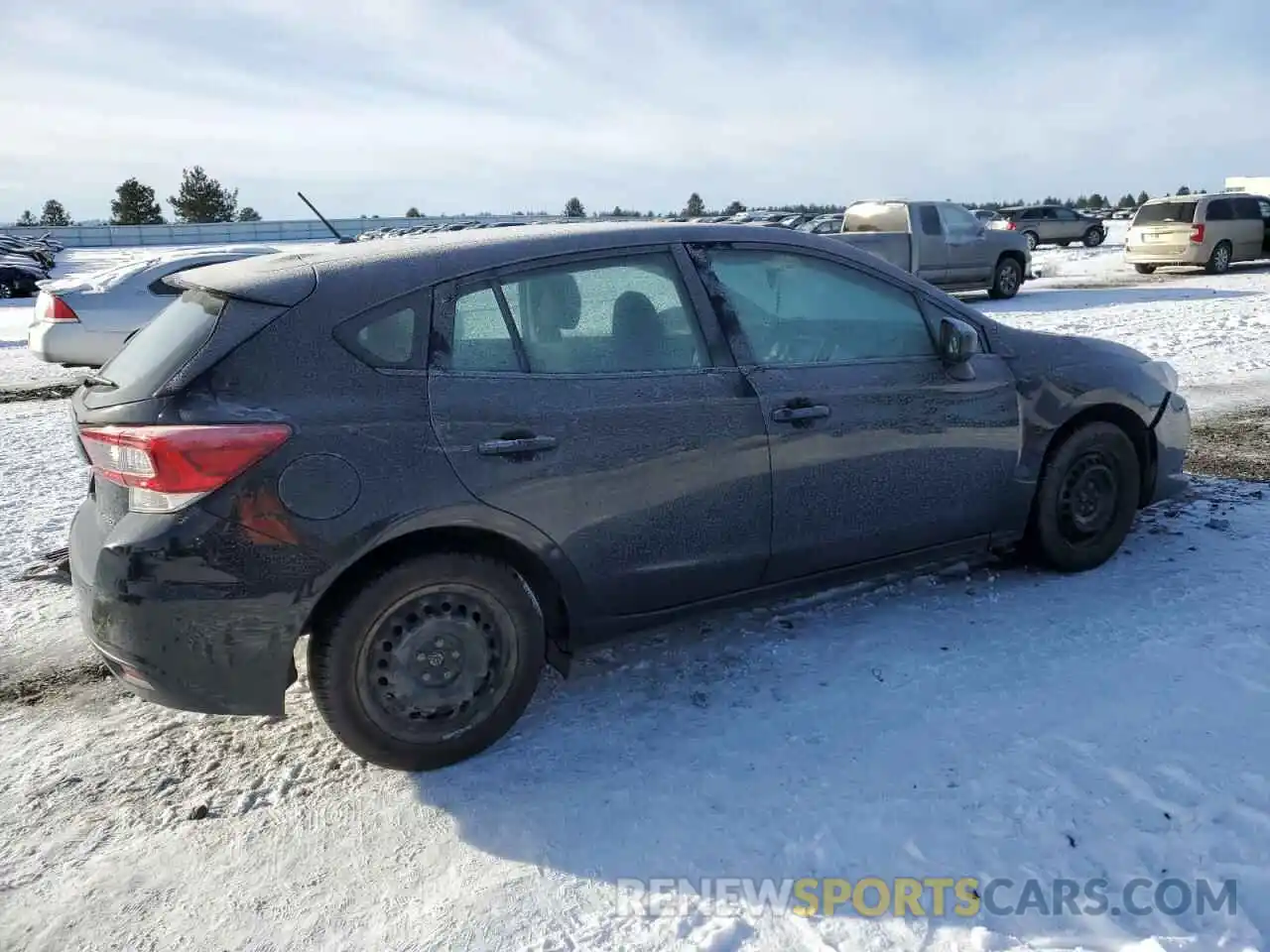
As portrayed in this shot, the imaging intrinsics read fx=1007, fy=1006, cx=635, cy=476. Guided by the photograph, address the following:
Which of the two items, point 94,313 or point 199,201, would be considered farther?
point 199,201

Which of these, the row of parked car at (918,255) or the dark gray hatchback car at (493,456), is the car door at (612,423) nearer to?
the dark gray hatchback car at (493,456)

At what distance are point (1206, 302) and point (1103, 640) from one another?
1394 centimetres

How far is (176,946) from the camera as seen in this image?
99.2 inches

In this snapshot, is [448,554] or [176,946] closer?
[176,946]

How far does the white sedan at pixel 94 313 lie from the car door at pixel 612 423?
8.28 m

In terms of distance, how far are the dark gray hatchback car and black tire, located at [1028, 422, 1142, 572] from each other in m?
0.34

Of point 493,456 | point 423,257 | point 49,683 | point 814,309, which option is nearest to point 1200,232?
point 814,309

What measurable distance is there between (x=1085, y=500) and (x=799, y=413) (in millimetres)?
1709

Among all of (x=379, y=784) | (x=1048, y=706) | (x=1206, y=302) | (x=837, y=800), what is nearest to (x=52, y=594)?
(x=379, y=784)

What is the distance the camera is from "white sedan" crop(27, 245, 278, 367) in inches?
426

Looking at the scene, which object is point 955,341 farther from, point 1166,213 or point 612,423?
point 1166,213

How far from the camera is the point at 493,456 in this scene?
3.15 metres

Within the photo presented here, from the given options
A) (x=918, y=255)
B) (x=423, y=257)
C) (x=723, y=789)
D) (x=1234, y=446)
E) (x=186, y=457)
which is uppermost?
(x=423, y=257)

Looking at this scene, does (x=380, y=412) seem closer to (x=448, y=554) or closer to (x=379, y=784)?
(x=448, y=554)
